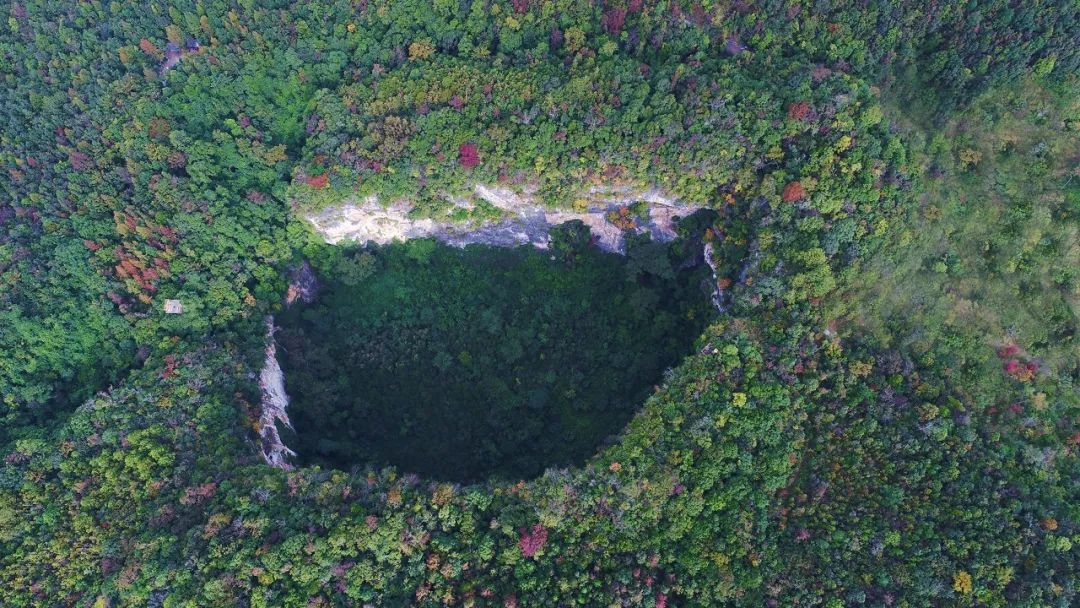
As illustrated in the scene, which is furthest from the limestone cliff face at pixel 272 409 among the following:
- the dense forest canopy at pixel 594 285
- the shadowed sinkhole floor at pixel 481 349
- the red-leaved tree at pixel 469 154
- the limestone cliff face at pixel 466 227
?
the red-leaved tree at pixel 469 154

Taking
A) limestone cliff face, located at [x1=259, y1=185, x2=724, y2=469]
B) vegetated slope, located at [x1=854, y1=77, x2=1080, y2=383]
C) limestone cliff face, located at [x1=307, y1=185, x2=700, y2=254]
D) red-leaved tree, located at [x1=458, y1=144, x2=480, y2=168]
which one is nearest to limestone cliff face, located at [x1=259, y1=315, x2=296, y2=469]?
limestone cliff face, located at [x1=259, y1=185, x2=724, y2=469]

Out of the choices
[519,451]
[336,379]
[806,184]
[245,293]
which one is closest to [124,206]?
[245,293]

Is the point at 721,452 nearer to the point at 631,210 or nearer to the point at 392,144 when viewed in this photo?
the point at 631,210

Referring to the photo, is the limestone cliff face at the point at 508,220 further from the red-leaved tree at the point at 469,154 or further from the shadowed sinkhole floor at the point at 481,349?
the red-leaved tree at the point at 469,154

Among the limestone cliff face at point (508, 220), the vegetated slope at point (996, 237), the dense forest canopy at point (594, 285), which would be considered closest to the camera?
the dense forest canopy at point (594, 285)

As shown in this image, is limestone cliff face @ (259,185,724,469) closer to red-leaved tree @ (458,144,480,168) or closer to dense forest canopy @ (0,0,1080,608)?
dense forest canopy @ (0,0,1080,608)

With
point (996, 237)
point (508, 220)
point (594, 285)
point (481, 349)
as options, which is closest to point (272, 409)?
point (481, 349)
